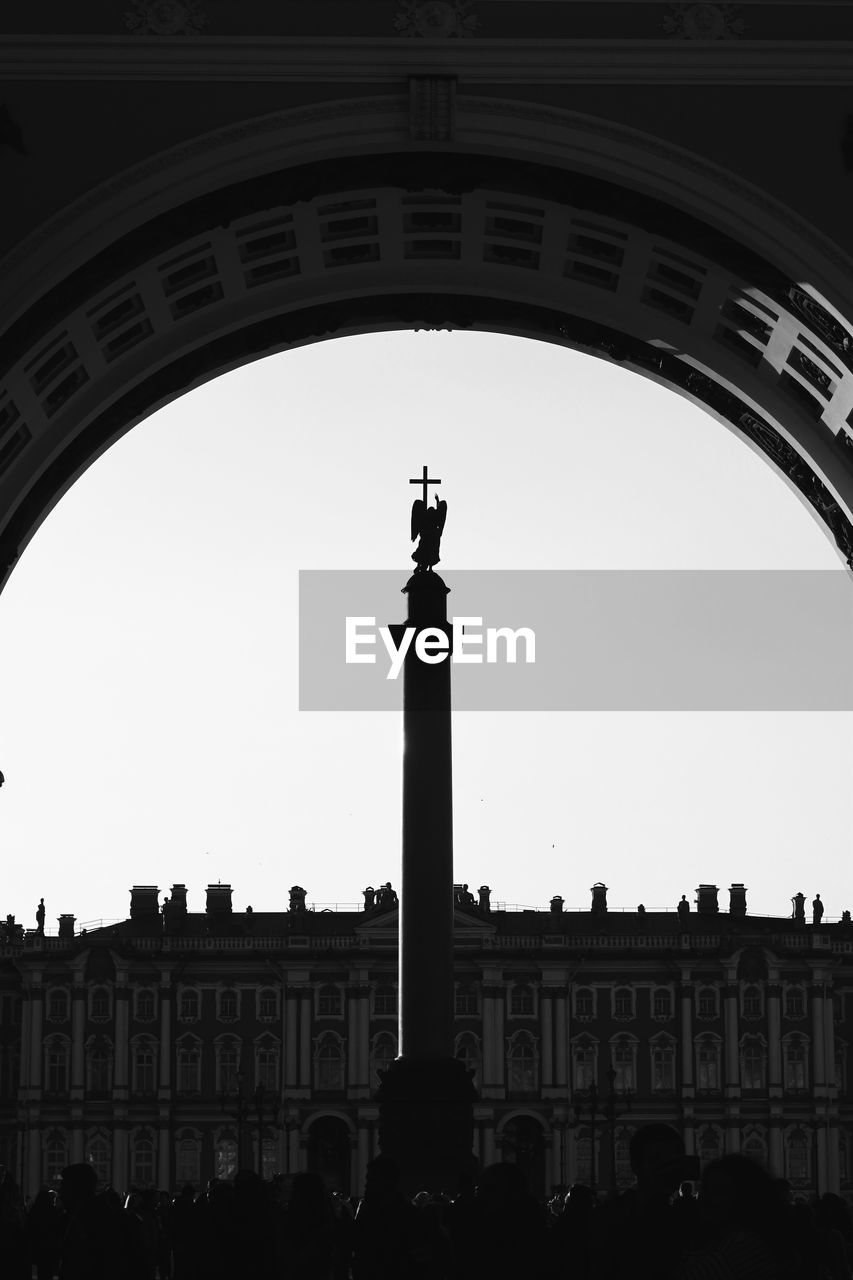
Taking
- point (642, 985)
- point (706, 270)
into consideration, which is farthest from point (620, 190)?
point (642, 985)

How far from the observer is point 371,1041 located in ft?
403

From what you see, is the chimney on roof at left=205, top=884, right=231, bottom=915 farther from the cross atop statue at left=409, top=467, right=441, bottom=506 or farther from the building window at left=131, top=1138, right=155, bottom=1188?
the cross atop statue at left=409, top=467, right=441, bottom=506

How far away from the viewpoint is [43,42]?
82.6 ft

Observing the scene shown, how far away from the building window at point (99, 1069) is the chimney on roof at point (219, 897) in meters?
10.7

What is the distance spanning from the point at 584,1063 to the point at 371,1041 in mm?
12953

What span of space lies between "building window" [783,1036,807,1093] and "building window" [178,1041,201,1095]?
35.6 m

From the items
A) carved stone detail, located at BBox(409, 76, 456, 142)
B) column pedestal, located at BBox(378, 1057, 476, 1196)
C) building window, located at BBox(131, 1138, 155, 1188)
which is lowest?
building window, located at BBox(131, 1138, 155, 1188)

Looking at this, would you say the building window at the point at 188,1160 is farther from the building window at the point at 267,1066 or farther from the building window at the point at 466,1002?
the building window at the point at 466,1002

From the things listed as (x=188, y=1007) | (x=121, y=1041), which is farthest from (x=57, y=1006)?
(x=188, y=1007)

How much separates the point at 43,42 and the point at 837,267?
33.5 feet

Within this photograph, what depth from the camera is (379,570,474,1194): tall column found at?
32.9 metres

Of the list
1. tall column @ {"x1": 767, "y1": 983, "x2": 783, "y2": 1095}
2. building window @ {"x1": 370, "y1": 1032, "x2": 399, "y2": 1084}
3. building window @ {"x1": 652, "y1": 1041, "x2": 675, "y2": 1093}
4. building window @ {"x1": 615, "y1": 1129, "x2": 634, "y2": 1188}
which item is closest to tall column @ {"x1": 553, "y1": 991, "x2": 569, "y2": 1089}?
building window @ {"x1": 615, "y1": 1129, "x2": 634, "y2": 1188}

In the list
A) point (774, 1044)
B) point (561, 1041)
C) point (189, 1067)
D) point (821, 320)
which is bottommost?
point (189, 1067)

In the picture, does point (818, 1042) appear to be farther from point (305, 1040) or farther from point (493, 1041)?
point (305, 1040)
